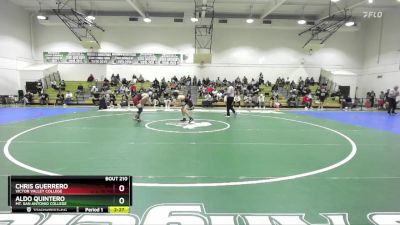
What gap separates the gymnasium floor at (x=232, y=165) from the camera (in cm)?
395

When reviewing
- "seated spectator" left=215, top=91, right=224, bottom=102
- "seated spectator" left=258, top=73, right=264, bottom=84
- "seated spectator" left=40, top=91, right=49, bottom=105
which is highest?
"seated spectator" left=258, top=73, right=264, bottom=84

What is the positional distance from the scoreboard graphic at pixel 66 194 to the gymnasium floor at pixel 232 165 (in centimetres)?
134

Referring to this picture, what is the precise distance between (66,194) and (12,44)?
102 ft

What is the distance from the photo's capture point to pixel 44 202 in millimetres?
2326

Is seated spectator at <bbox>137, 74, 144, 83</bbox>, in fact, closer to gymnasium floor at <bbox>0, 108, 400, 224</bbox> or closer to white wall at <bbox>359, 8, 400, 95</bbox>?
gymnasium floor at <bbox>0, 108, 400, 224</bbox>

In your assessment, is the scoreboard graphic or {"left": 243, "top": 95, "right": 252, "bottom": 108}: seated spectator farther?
{"left": 243, "top": 95, "right": 252, "bottom": 108}: seated spectator

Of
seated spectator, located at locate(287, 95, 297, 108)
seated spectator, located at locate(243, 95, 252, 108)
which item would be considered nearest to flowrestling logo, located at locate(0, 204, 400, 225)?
seated spectator, located at locate(243, 95, 252, 108)

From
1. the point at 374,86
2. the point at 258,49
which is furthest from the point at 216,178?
the point at 374,86

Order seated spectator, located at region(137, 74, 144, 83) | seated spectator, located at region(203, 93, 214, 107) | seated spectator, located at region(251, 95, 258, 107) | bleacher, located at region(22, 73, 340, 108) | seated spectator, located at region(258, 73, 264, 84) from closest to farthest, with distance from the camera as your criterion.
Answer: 1. seated spectator, located at region(203, 93, 214, 107)
2. seated spectator, located at region(251, 95, 258, 107)
3. bleacher, located at region(22, 73, 340, 108)
4. seated spectator, located at region(137, 74, 144, 83)
5. seated spectator, located at region(258, 73, 264, 84)

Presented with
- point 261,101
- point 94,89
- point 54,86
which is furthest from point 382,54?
point 54,86

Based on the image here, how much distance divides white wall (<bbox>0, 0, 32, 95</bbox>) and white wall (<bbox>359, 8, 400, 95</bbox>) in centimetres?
3691

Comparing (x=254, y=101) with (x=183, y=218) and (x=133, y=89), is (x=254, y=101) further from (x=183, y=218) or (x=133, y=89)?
(x=183, y=218)

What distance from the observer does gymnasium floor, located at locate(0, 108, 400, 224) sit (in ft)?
13.0

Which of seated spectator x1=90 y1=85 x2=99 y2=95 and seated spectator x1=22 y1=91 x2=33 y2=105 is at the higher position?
seated spectator x1=90 y1=85 x2=99 y2=95
